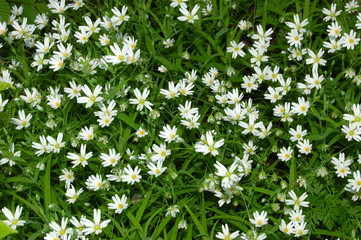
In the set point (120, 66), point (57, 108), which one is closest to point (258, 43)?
point (120, 66)

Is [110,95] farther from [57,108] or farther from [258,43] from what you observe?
[258,43]

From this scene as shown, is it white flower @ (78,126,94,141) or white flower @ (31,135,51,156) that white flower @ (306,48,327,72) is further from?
white flower @ (31,135,51,156)

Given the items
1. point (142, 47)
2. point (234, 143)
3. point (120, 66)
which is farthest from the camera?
point (142, 47)

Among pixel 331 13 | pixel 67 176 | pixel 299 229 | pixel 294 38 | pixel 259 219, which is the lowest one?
pixel 299 229

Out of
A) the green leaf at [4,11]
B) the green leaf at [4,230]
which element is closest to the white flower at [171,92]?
the green leaf at [4,11]

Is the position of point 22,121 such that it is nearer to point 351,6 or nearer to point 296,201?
point 296,201

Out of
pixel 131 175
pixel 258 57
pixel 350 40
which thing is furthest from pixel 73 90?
pixel 350 40

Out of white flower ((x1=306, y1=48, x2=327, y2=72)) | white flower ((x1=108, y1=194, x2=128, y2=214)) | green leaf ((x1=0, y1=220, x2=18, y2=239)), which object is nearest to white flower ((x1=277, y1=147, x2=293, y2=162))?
white flower ((x1=306, y1=48, x2=327, y2=72))
